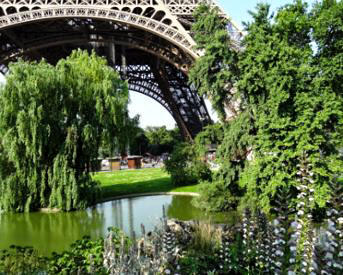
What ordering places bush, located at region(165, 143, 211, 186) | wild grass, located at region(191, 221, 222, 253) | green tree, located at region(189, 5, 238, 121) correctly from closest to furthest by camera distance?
1. wild grass, located at region(191, 221, 222, 253)
2. green tree, located at region(189, 5, 238, 121)
3. bush, located at region(165, 143, 211, 186)

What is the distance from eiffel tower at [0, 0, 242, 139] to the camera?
19891 millimetres

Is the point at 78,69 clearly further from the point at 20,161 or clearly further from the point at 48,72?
the point at 20,161

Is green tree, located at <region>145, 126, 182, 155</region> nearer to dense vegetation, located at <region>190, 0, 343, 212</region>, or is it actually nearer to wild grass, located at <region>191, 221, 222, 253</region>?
dense vegetation, located at <region>190, 0, 343, 212</region>

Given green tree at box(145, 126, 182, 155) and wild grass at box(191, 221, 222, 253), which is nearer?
wild grass at box(191, 221, 222, 253)

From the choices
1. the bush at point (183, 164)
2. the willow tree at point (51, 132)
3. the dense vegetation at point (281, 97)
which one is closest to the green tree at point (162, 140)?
the bush at point (183, 164)

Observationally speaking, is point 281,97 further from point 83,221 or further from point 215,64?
point 83,221

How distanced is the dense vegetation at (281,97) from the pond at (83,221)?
69.5 inches

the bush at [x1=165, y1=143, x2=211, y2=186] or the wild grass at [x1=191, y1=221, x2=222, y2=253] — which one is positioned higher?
the bush at [x1=165, y1=143, x2=211, y2=186]

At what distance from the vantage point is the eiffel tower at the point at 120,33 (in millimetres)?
19891

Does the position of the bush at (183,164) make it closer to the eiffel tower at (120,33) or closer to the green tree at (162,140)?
the eiffel tower at (120,33)

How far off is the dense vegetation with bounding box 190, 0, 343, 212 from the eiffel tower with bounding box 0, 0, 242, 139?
441 cm

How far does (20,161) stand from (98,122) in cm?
332

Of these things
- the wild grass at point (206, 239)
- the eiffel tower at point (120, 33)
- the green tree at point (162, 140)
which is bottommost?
the wild grass at point (206, 239)

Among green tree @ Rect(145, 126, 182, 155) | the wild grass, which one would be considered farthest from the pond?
green tree @ Rect(145, 126, 182, 155)
